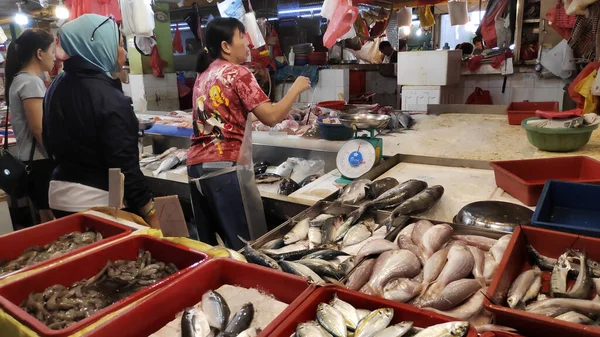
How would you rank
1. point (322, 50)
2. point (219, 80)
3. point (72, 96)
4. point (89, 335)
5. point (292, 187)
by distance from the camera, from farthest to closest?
point (322, 50) → point (292, 187) → point (219, 80) → point (72, 96) → point (89, 335)

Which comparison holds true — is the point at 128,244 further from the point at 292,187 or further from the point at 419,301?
the point at 292,187

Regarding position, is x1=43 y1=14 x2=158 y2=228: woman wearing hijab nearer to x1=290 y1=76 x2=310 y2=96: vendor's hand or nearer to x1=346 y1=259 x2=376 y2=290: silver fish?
x1=290 y1=76 x2=310 y2=96: vendor's hand

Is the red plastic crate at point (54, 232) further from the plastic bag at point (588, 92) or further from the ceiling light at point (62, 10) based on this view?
the plastic bag at point (588, 92)

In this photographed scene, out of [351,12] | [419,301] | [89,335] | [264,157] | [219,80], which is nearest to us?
[89,335]

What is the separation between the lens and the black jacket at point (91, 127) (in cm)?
216

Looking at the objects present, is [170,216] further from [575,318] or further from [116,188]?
[575,318]

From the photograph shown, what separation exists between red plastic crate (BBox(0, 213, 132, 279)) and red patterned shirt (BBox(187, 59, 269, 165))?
3.08ft

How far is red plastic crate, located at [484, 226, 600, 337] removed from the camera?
3.38ft

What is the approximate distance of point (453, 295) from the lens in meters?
1.33

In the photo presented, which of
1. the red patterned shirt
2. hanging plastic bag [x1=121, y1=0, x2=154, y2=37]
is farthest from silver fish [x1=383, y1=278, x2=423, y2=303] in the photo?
hanging plastic bag [x1=121, y1=0, x2=154, y2=37]

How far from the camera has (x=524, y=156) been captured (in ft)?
10.7

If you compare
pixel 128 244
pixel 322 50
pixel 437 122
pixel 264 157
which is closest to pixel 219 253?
pixel 128 244

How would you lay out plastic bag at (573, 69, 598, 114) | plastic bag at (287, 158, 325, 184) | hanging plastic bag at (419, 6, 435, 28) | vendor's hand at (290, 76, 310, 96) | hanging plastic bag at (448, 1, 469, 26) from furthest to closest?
hanging plastic bag at (419, 6, 435, 28), hanging plastic bag at (448, 1, 469, 26), plastic bag at (573, 69, 598, 114), plastic bag at (287, 158, 325, 184), vendor's hand at (290, 76, 310, 96)

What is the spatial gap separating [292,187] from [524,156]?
185 cm
